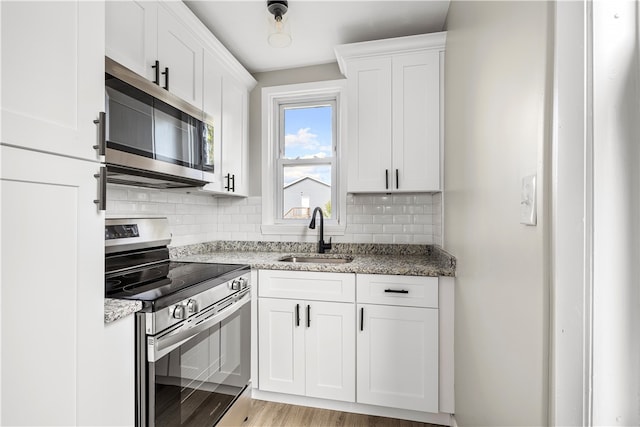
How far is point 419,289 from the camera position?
1809 mm

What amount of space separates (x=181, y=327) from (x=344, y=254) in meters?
1.48

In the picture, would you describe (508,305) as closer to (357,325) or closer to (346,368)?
(357,325)

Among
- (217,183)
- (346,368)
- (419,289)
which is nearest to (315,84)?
(217,183)

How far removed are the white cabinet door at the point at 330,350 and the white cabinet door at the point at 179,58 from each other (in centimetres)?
152

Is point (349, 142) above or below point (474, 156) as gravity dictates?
above

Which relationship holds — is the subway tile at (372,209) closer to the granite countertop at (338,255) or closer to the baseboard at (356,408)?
the granite countertop at (338,255)

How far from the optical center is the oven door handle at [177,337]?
1.12 metres

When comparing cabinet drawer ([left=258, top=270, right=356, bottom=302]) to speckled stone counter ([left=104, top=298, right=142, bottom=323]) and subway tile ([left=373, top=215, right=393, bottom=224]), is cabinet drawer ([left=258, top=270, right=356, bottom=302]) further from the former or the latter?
speckled stone counter ([left=104, top=298, right=142, bottom=323])

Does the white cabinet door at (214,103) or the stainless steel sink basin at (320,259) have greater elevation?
the white cabinet door at (214,103)

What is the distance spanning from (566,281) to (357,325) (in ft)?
4.50

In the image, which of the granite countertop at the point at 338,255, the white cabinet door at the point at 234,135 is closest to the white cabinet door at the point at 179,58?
the white cabinet door at the point at 234,135

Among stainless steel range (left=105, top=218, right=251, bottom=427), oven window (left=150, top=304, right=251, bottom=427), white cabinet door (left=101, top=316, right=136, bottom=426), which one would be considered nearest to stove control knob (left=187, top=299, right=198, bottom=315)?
Result: stainless steel range (left=105, top=218, right=251, bottom=427)

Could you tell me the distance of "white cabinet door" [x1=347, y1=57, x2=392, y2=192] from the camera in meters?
2.19

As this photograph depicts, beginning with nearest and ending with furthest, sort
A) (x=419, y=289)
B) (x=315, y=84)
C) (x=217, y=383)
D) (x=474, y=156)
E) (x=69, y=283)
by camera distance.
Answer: (x=69, y=283) → (x=474, y=156) → (x=217, y=383) → (x=419, y=289) → (x=315, y=84)
